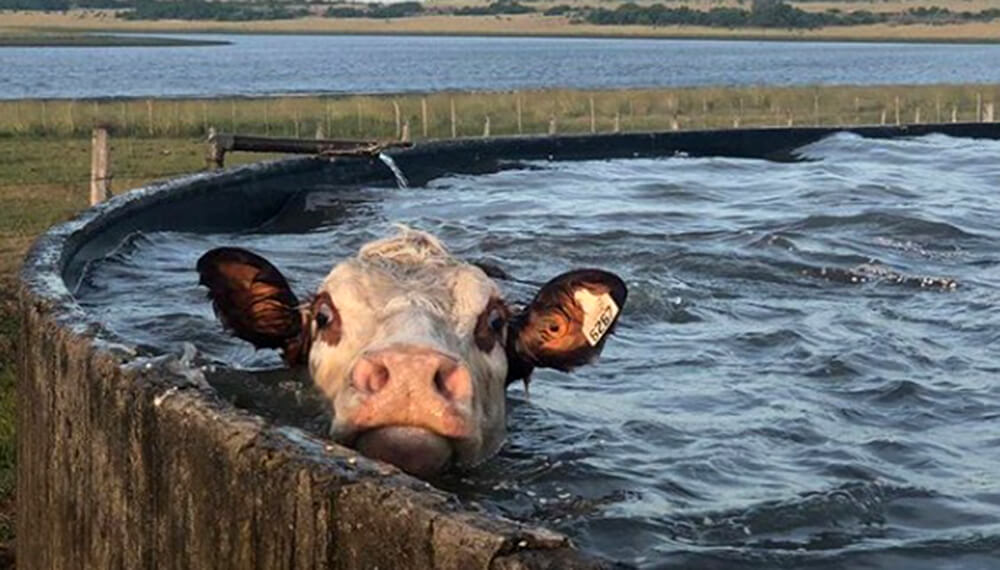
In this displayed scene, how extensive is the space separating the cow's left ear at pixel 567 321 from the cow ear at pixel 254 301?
2.54 ft

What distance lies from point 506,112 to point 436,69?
63722mm

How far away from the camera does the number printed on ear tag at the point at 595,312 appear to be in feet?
19.7

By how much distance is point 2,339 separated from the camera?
1173cm

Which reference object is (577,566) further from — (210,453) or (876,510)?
(876,510)

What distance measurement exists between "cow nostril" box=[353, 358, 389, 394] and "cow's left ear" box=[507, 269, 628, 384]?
1.39 metres

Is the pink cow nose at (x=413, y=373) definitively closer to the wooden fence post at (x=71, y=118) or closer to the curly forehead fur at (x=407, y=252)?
the curly forehead fur at (x=407, y=252)

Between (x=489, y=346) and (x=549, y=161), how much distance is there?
9012 mm

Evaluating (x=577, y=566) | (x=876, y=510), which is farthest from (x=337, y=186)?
(x=577, y=566)

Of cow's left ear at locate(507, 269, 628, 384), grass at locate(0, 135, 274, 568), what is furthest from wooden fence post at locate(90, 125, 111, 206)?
cow's left ear at locate(507, 269, 628, 384)

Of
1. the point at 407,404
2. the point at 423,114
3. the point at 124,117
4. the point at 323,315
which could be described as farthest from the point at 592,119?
the point at 407,404

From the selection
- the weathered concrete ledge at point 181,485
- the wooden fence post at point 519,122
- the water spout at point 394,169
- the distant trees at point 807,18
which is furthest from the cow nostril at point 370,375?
the distant trees at point 807,18

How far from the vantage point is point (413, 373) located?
4.64 metres

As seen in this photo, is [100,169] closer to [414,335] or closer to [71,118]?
[414,335]

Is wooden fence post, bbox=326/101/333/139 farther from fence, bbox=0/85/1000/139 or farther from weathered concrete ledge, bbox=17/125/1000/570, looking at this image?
weathered concrete ledge, bbox=17/125/1000/570
